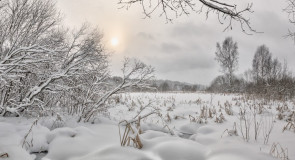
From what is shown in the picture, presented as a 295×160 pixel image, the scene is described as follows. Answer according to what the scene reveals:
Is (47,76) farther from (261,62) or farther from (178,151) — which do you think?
(261,62)

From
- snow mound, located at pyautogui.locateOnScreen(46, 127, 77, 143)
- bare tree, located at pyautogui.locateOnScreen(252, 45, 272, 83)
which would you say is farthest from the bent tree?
bare tree, located at pyautogui.locateOnScreen(252, 45, 272, 83)

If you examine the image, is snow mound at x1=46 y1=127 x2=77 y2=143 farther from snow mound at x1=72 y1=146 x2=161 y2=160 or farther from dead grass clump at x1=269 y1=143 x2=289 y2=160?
dead grass clump at x1=269 y1=143 x2=289 y2=160

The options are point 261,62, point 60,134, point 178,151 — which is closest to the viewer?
point 178,151

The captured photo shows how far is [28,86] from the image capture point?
500 centimetres

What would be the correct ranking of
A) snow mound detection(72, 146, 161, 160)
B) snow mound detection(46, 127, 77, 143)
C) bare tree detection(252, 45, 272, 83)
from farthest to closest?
bare tree detection(252, 45, 272, 83)
snow mound detection(46, 127, 77, 143)
snow mound detection(72, 146, 161, 160)

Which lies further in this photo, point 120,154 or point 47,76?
point 47,76

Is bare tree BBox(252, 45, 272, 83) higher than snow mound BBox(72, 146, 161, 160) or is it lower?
higher

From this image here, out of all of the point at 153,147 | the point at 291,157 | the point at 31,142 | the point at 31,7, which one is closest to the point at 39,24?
the point at 31,7

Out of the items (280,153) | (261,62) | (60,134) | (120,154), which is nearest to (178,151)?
(120,154)

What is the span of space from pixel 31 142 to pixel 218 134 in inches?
119

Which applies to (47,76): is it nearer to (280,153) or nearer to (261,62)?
(280,153)

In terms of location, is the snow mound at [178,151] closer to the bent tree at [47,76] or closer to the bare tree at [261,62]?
the bent tree at [47,76]

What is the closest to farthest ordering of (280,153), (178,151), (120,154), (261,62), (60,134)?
(120,154), (178,151), (280,153), (60,134), (261,62)

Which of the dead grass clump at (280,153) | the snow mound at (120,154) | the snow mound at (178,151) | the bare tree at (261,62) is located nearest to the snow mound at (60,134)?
the snow mound at (120,154)
